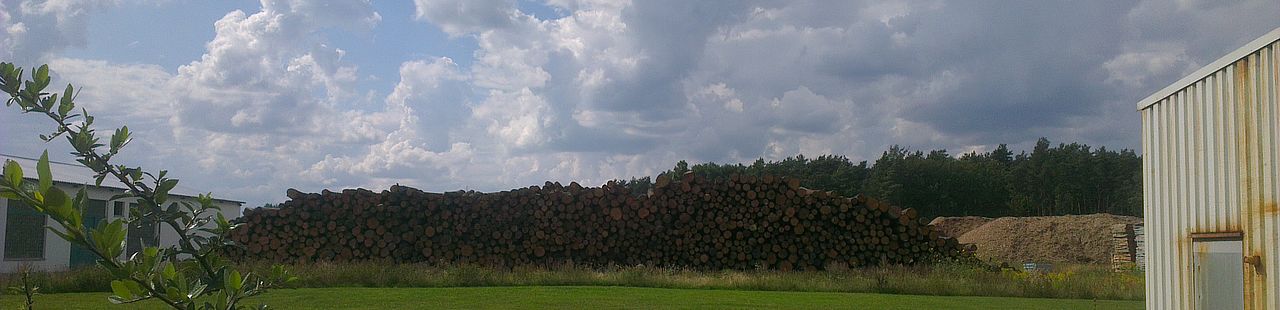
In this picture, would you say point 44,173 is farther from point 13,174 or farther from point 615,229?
point 615,229

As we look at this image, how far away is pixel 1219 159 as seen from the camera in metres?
5.07

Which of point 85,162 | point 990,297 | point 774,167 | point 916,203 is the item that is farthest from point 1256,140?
point 774,167

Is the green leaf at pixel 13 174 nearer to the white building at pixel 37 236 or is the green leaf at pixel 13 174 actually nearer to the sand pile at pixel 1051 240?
the white building at pixel 37 236

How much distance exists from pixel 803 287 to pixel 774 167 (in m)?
42.6

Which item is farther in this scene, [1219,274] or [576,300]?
[576,300]

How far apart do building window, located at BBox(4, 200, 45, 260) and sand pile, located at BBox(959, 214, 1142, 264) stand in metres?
23.7

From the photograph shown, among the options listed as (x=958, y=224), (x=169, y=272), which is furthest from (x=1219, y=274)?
(x=958, y=224)

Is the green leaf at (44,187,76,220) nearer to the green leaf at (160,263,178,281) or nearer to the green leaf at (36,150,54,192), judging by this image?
the green leaf at (36,150,54,192)

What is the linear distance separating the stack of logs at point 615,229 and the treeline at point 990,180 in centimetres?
3055

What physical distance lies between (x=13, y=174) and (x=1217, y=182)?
17.6ft

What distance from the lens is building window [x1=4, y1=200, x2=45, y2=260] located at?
1733cm

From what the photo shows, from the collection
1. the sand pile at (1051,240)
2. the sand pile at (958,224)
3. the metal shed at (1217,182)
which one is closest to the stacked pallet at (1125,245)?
the sand pile at (1051,240)

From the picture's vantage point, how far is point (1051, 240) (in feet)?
103

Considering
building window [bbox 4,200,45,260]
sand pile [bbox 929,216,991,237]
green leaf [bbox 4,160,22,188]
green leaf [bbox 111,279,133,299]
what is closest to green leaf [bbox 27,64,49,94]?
green leaf [bbox 4,160,22,188]
